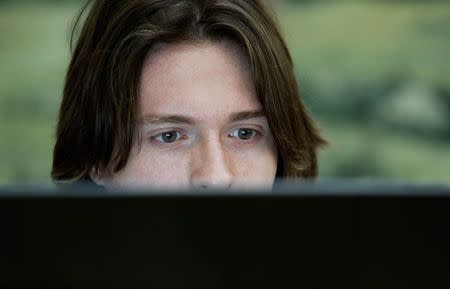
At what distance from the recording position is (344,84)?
3016 mm

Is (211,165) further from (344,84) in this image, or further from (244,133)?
(344,84)

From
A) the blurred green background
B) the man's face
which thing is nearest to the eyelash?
the man's face

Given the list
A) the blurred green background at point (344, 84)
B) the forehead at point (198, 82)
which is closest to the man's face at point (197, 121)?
the forehead at point (198, 82)

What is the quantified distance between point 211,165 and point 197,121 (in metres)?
0.07

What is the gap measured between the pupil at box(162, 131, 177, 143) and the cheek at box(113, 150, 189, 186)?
2 centimetres

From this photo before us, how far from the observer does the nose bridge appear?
105 cm
